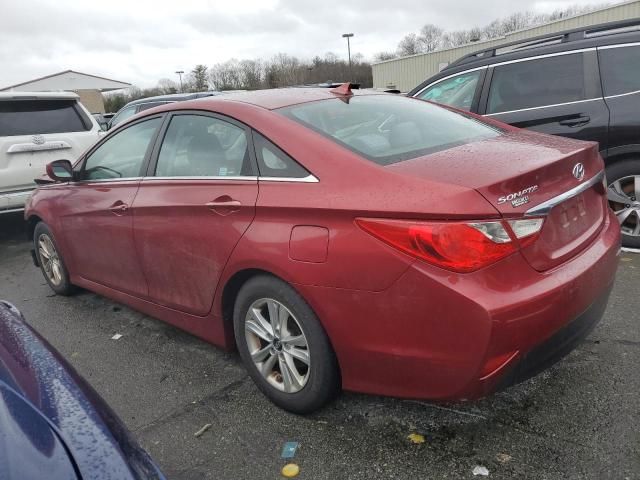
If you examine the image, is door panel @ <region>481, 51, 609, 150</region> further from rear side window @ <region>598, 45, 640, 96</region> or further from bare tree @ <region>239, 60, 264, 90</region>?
bare tree @ <region>239, 60, 264, 90</region>

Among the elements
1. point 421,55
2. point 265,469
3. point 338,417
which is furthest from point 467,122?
point 421,55

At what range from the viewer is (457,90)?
18.5 ft

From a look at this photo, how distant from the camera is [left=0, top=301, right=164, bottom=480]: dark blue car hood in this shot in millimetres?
1271

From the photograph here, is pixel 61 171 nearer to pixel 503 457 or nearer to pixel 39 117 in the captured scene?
pixel 39 117

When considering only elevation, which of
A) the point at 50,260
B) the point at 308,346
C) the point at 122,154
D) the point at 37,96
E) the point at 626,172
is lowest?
the point at 50,260

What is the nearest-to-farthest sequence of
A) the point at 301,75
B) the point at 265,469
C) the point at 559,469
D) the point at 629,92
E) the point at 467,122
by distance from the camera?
the point at 559,469 → the point at 265,469 → the point at 467,122 → the point at 629,92 → the point at 301,75

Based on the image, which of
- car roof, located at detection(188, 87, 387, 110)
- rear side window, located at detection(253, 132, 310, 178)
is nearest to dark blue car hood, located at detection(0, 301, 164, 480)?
rear side window, located at detection(253, 132, 310, 178)

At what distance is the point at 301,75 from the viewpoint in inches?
2416

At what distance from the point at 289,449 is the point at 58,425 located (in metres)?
1.26

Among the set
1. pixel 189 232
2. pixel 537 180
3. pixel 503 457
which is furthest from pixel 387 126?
pixel 503 457

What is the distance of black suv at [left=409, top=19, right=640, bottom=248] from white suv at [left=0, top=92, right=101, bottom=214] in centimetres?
488

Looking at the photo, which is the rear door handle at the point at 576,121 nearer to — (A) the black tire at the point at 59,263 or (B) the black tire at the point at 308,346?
(B) the black tire at the point at 308,346

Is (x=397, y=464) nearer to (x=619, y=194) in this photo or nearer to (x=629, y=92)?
(x=619, y=194)

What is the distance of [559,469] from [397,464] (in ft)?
2.10
